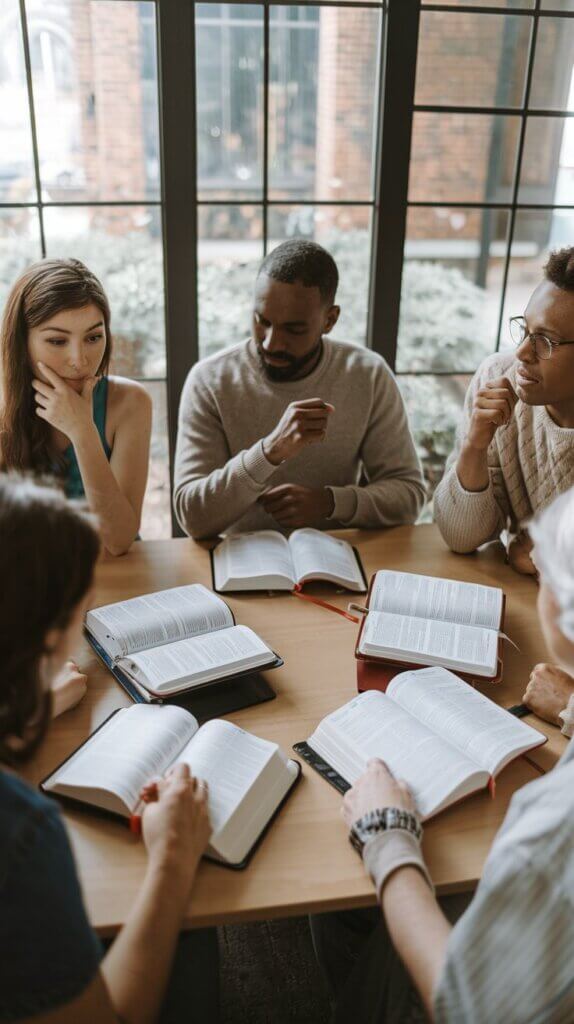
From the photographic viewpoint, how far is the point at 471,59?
96.5 inches

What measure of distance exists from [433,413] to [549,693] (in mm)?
1832

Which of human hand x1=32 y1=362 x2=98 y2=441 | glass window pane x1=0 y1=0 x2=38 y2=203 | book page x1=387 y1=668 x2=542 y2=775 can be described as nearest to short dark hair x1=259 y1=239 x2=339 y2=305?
human hand x1=32 y1=362 x2=98 y2=441

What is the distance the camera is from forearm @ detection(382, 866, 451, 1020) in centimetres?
83

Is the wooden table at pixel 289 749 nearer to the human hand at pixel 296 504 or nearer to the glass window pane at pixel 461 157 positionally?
the human hand at pixel 296 504

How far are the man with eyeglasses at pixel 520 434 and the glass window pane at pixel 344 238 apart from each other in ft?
2.80

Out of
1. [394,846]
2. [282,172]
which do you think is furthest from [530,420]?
[282,172]

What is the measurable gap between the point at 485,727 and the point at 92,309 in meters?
1.16

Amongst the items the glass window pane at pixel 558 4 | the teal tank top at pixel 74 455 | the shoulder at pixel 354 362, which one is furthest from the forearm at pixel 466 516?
the glass window pane at pixel 558 4

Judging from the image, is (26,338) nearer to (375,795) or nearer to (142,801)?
(142,801)

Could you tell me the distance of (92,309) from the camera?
5.62ft

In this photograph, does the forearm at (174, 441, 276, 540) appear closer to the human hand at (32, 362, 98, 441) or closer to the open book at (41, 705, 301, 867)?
the human hand at (32, 362, 98, 441)

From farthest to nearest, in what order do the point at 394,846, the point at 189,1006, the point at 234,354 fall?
the point at 234,354
the point at 189,1006
the point at 394,846

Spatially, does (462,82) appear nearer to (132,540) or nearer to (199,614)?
(132,540)

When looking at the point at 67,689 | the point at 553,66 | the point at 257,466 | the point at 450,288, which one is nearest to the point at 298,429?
the point at 257,466
